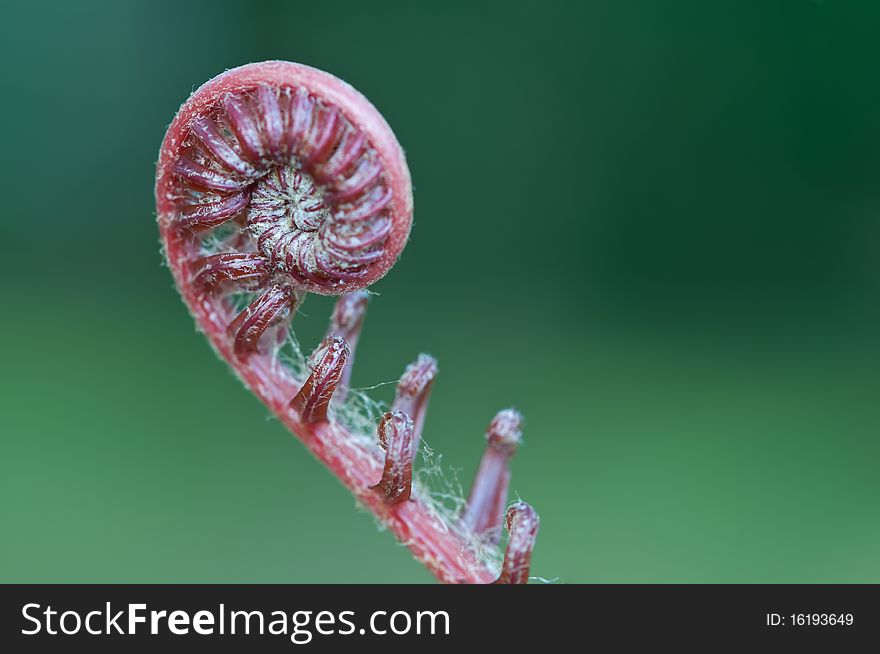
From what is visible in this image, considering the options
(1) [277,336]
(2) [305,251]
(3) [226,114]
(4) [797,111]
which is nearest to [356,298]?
(1) [277,336]

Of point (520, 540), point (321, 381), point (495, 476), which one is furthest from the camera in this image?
point (495, 476)

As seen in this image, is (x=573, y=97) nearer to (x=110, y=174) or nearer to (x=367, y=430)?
(x=110, y=174)

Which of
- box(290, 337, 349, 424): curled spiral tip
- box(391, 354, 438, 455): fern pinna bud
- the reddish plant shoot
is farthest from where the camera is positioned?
box(391, 354, 438, 455): fern pinna bud

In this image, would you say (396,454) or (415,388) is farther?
(415,388)

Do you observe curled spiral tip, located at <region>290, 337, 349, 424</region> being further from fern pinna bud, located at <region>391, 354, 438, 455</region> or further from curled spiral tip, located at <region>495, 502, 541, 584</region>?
curled spiral tip, located at <region>495, 502, 541, 584</region>

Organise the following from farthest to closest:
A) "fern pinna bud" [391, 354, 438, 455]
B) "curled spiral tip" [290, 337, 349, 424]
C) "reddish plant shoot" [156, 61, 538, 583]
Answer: "fern pinna bud" [391, 354, 438, 455], "curled spiral tip" [290, 337, 349, 424], "reddish plant shoot" [156, 61, 538, 583]

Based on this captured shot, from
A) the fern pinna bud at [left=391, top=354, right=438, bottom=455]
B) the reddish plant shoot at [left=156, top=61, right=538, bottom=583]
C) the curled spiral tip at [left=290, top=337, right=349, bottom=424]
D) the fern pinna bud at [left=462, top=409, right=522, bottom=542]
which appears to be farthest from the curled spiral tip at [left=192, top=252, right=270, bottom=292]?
the fern pinna bud at [left=462, top=409, right=522, bottom=542]

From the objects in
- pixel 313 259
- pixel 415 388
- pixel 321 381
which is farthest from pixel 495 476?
pixel 313 259

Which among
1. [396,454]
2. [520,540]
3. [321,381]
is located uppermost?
[321,381]

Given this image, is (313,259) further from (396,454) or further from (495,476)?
(495,476)
